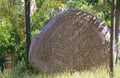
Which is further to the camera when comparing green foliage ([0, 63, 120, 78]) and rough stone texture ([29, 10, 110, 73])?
rough stone texture ([29, 10, 110, 73])

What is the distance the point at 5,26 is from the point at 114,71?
29.0ft

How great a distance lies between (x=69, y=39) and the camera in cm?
1157

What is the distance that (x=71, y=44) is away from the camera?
11.6m

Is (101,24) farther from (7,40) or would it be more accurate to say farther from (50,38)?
(7,40)

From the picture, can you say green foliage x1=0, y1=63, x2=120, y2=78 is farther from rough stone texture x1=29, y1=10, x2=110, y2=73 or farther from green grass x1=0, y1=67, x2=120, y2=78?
rough stone texture x1=29, y1=10, x2=110, y2=73

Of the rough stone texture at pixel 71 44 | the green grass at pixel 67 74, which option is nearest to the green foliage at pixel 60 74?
the green grass at pixel 67 74

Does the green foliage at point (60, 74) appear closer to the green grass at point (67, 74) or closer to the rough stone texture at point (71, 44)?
the green grass at point (67, 74)

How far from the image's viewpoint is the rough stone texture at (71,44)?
447 inches

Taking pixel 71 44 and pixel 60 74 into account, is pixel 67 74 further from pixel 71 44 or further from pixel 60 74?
pixel 71 44

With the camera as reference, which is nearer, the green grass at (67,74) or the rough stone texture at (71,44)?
the green grass at (67,74)

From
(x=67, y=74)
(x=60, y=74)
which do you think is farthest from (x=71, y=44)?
(x=67, y=74)

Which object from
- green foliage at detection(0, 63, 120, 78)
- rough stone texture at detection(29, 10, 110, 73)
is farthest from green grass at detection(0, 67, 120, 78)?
rough stone texture at detection(29, 10, 110, 73)

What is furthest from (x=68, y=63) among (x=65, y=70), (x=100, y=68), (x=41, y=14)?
(x=41, y=14)

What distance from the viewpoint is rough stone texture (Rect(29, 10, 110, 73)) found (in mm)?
11352
